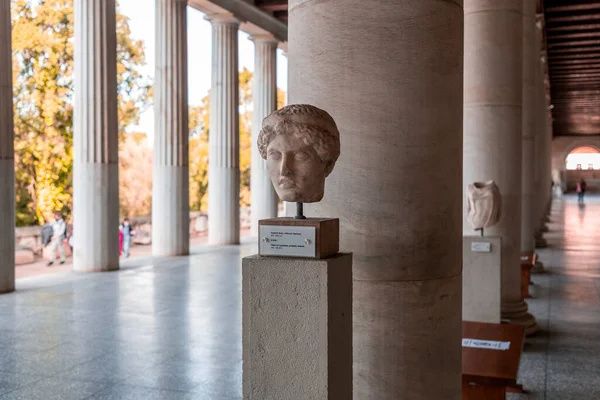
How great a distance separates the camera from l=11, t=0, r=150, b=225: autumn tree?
3444 cm

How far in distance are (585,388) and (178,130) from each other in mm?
18766

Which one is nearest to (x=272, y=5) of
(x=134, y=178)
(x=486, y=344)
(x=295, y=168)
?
(x=134, y=178)

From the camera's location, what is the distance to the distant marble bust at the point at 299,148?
14.5 ft

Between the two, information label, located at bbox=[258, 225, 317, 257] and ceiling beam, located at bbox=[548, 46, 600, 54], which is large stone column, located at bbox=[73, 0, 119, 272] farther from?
ceiling beam, located at bbox=[548, 46, 600, 54]

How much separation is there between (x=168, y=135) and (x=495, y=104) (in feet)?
48.3

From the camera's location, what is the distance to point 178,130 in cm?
2442

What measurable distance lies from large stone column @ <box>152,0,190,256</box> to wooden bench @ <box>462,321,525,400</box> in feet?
59.0

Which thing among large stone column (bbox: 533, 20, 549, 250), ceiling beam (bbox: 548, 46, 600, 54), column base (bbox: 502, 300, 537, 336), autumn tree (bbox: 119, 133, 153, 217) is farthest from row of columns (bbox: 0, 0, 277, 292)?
ceiling beam (bbox: 548, 46, 600, 54)

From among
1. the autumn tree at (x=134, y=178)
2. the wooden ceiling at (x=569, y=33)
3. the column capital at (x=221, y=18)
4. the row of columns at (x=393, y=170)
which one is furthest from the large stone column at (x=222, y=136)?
the row of columns at (x=393, y=170)

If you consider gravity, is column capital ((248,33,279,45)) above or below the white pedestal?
above

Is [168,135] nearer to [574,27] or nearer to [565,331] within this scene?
[565,331]

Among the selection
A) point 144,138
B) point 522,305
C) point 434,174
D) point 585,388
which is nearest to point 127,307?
point 522,305

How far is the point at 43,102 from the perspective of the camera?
113 ft

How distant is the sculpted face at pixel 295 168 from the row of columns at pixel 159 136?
44.5ft
